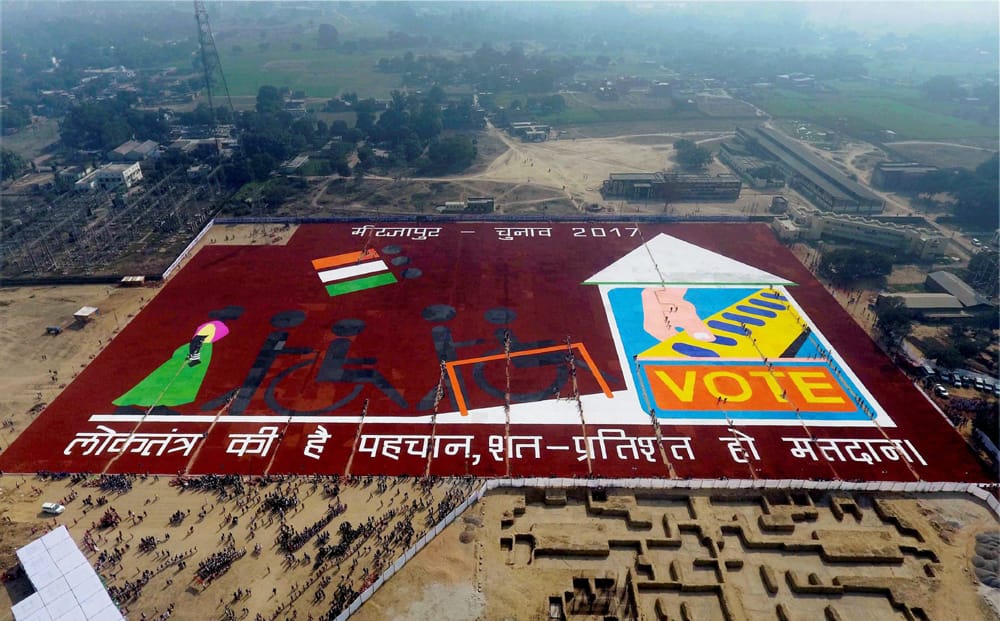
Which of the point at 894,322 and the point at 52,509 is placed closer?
the point at 52,509

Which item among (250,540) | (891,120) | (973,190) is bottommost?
(250,540)

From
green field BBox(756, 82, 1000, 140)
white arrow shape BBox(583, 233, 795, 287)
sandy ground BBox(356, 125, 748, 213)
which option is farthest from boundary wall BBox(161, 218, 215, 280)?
green field BBox(756, 82, 1000, 140)

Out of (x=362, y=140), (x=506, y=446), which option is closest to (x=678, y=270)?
(x=506, y=446)

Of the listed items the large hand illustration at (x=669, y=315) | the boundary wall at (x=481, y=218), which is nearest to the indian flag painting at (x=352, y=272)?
the boundary wall at (x=481, y=218)

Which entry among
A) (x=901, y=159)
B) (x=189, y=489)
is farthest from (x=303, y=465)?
(x=901, y=159)

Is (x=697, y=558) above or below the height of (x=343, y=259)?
above

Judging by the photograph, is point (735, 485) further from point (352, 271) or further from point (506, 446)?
point (352, 271)

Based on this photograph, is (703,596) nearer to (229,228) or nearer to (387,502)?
(387,502)

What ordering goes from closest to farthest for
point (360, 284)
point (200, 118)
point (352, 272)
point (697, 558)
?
point (697, 558)
point (360, 284)
point (352, 272)
point (200, 118)

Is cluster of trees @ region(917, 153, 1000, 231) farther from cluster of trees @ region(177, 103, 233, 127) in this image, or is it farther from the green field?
cluster of trees @ region(177, 103, 233, 127)
